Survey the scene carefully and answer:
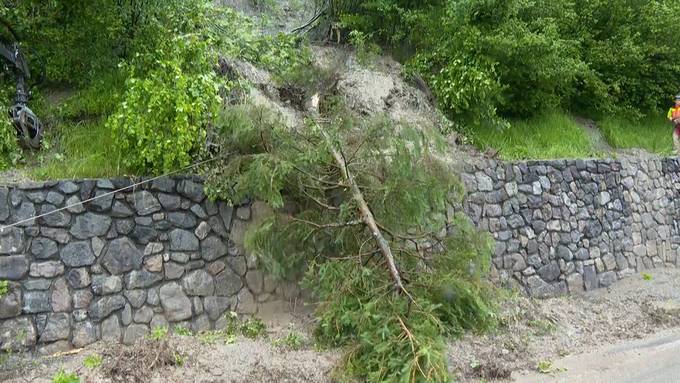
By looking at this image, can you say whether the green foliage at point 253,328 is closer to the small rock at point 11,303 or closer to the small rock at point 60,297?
the small rock at point 60,297

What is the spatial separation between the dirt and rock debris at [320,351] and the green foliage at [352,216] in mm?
387

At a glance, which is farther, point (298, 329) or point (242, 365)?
point (298, 329)

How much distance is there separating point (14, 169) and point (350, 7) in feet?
23.5

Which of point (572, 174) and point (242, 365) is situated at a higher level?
point (572, 174)

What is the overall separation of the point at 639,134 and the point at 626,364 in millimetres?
8107

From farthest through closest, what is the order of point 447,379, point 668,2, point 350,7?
point 668,2, point 350,7, point 447,379

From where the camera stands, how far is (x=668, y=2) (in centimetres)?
1338

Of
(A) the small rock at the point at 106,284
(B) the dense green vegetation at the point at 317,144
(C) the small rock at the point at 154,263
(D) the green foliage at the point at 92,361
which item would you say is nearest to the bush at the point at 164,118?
(B) the dense green vegetation at the point at 317,144

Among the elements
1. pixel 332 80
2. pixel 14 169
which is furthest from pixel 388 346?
pixel 332 80

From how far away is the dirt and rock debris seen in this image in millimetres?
5598

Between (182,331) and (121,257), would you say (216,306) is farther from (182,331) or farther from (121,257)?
(121,257)

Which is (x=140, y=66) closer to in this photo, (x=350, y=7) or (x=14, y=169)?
(x=14, y=169)

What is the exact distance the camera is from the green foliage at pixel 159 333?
20.5 ft

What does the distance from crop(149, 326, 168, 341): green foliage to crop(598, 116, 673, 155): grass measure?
995 cm
